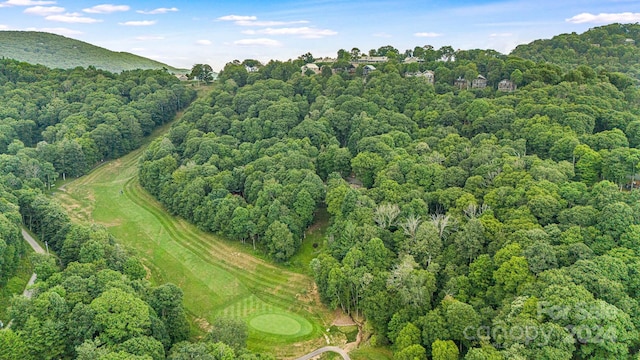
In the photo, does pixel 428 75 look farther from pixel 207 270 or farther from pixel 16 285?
pixel 16 285

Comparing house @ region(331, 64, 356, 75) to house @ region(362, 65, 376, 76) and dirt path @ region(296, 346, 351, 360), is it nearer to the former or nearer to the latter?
house @ region(362, 65, 376, 76)

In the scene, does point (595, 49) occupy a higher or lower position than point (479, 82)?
higher

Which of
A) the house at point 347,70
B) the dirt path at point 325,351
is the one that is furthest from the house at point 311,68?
the dirt path at point 325,351

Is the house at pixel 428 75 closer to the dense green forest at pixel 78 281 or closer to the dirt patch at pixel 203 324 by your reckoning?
the dense green forest at pixel 78 281

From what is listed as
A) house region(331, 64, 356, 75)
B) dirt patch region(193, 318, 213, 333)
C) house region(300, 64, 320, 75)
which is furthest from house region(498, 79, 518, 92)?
dirt patch region(193, 318, 213, 333)

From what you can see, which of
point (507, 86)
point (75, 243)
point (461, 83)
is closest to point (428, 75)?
point (461, 83)

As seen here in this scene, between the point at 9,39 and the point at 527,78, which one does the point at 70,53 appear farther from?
the point at 527,78
